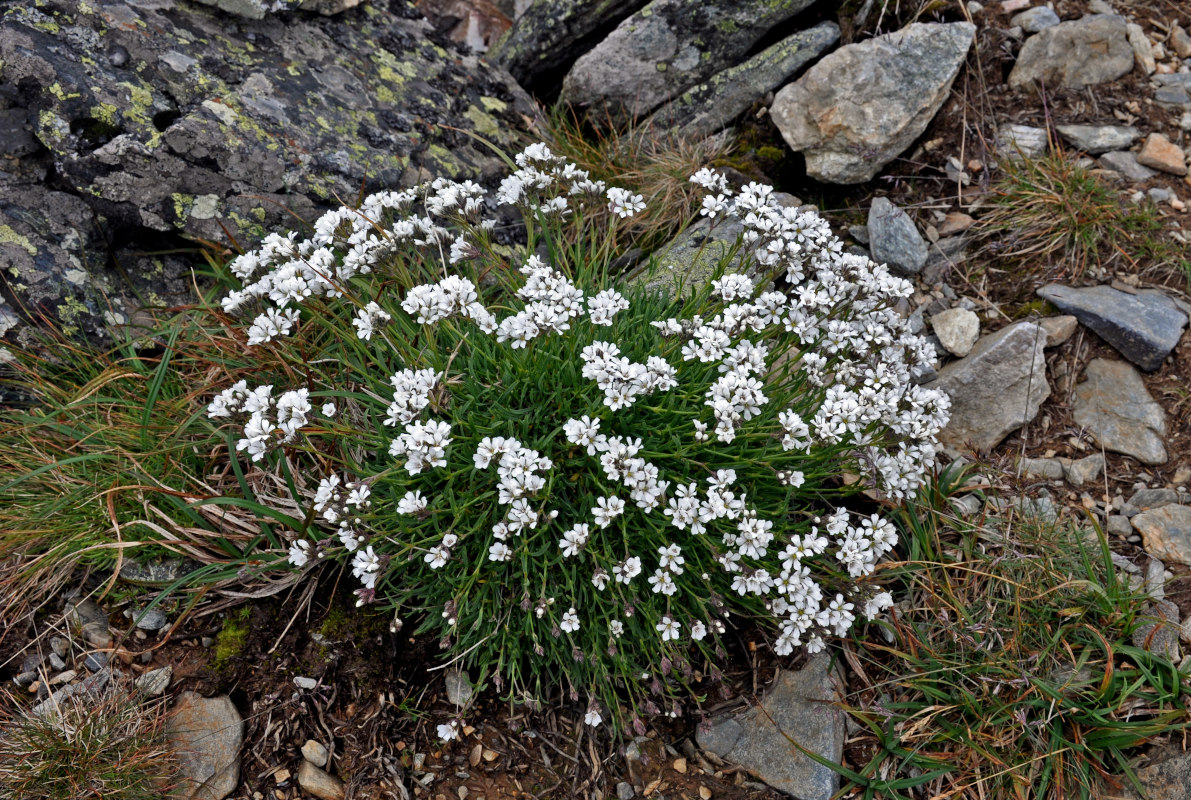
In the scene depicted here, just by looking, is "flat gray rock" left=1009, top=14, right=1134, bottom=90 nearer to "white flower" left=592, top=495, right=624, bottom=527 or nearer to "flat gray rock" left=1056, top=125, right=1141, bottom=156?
"flat gray rock" left=1056, top=125, right=1141, bottom=156

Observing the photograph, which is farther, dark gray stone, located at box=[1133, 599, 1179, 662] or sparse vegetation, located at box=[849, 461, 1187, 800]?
dark gray stone, located at box=[1133, 599, 1179, 662]

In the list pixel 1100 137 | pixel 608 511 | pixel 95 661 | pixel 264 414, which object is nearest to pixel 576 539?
pixel 608 511

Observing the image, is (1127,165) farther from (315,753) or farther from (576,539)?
(315,753)

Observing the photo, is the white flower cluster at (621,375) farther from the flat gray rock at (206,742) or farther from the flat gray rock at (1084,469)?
the flat gray rock at (1084,469)

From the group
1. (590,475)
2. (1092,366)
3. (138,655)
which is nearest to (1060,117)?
(1092,366)

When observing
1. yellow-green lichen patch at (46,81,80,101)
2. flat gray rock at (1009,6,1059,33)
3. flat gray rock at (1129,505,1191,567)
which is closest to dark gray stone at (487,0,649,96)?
flat gray rock at (1009,6,1059,33)

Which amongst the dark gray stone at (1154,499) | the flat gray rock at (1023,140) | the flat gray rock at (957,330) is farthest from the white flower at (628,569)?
the flat gray rock at (1023,140)

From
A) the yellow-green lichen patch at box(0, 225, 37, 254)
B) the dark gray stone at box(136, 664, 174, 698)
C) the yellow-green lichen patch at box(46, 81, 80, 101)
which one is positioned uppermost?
the yellow-green lichen patch at box(46, 81, 80, 101)
